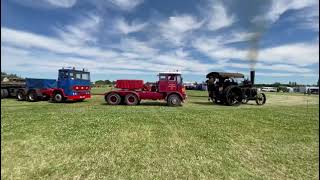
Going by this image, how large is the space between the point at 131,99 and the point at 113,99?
1262 mm

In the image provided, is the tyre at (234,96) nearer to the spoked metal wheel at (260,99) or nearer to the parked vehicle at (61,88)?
the spoked metal wheel at (260,99)

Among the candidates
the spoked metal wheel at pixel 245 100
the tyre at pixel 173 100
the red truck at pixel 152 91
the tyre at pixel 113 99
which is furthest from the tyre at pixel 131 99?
the spoked metal wheel at pixel 245 100

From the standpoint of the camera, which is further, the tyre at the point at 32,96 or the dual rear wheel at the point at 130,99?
the tyre at the point at 32,96

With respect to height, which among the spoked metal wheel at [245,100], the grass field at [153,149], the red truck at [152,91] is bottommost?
the grass field at [153,149]

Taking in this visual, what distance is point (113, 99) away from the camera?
1953cm

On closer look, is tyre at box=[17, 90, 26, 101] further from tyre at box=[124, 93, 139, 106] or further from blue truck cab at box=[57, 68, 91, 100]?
tyre at box=[124, 93, 139, 106]

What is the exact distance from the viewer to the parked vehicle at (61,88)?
69.2ft

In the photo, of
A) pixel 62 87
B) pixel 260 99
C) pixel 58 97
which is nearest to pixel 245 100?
pixel 260 99

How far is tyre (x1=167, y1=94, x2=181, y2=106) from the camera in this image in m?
19.0

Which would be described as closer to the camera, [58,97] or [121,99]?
[121,99]

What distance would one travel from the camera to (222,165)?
7.23 meters

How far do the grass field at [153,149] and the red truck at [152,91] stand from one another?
26.0ft

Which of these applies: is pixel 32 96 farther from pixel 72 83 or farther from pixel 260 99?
pixel 260 99

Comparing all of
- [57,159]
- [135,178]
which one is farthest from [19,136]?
[135,178]
